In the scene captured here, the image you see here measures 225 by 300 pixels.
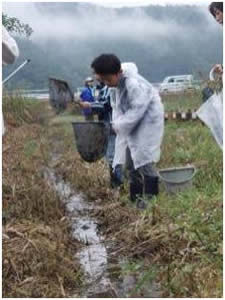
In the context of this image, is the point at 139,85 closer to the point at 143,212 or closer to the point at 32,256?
the point at 143,212

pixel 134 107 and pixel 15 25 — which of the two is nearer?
pixel 134 107

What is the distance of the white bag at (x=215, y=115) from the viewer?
13.0 feet

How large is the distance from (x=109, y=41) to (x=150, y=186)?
7192 centimetres

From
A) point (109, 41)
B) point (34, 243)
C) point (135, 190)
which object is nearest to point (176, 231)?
point (34, 243)

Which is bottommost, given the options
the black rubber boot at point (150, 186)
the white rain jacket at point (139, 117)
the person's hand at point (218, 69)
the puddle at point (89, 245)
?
the puddle at point (89, 245)

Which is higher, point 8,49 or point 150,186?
point 8,49

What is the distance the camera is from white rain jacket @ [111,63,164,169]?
17.1 ft

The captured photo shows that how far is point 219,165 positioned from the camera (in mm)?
6641

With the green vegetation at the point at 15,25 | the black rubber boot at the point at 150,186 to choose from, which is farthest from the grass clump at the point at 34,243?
the green vegetation at the point at 15,25

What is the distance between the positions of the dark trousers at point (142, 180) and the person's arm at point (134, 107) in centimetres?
34

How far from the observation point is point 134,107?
5.20 meters

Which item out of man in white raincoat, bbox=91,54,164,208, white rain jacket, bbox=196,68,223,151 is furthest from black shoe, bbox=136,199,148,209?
white rain jacket, bbox=196,68,223,151

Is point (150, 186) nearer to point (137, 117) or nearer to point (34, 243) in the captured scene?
point (137, 117)

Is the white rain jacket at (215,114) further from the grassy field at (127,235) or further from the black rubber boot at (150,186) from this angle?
the black rubber boot at (150,186)
